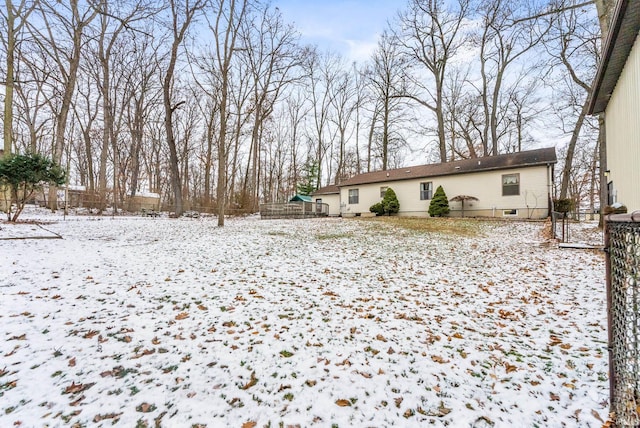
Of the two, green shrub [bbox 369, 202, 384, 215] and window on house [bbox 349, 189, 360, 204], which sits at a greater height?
window on house [bbox 349, 189, 360, 204]

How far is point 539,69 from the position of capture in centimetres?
1428

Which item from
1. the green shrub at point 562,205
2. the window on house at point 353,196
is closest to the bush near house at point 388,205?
the window on house at point 353,196

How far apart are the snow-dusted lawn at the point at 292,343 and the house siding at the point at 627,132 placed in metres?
1.89

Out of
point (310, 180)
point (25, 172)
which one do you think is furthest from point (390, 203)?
point (25, 172)

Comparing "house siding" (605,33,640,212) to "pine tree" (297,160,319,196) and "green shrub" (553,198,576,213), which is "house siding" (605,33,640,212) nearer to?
"green shrub" (553,198,576,213)

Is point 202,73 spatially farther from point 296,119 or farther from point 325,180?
point 325,180

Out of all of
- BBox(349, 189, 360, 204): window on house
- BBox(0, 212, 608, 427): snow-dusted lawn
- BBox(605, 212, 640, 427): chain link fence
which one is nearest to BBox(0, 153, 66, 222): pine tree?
BBox(0, 212, 608, 427): snow-dusted lawn

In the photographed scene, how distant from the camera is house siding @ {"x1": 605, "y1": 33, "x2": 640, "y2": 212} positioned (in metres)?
5.09

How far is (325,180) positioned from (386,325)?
29544 mm

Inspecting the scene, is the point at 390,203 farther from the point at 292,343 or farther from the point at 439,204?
the point at 292,343

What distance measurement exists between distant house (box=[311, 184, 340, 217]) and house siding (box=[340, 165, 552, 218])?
4263 millimetres

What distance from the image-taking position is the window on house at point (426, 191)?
59.3 feet

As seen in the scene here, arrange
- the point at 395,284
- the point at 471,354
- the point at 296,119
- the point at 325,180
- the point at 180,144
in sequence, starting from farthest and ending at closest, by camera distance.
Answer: the point at 325,180, the point at 296,119, the point at 180,144, the point at 395,284, the point at 471,354

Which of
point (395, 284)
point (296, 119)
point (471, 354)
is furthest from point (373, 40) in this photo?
point (471, 354)
